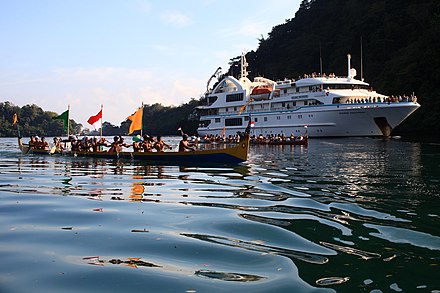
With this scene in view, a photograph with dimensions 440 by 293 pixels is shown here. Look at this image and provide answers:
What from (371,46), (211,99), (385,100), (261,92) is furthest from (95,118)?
(371,46)

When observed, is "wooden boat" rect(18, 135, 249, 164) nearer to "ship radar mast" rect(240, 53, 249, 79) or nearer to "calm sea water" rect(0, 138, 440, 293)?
"calm sea water" rect(0, 138, 440, 293)

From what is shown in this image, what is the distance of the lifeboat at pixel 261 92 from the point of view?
56.1 m

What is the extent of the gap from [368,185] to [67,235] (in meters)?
8.25

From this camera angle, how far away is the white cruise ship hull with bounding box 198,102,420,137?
43875mm

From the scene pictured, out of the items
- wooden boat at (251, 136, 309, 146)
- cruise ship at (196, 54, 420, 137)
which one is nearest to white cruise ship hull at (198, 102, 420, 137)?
cruise ship at (196, 54, 420, 137)

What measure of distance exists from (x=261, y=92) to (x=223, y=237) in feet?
168

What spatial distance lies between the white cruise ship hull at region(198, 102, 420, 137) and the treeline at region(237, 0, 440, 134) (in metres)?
8.18

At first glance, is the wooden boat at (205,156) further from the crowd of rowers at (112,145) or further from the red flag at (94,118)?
the red flag at (94,118)

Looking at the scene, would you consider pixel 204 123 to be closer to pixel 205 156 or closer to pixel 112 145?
pixel 112 145

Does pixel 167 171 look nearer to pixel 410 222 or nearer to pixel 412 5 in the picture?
pixel 410 222

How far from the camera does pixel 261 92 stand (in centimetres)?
5666

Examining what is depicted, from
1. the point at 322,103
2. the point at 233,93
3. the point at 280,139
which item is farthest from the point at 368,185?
the point at 233,93

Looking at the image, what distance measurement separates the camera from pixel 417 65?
2183 inches

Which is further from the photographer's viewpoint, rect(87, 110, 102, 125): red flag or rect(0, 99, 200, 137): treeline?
rect(0, 99, 200, 137): treeline
